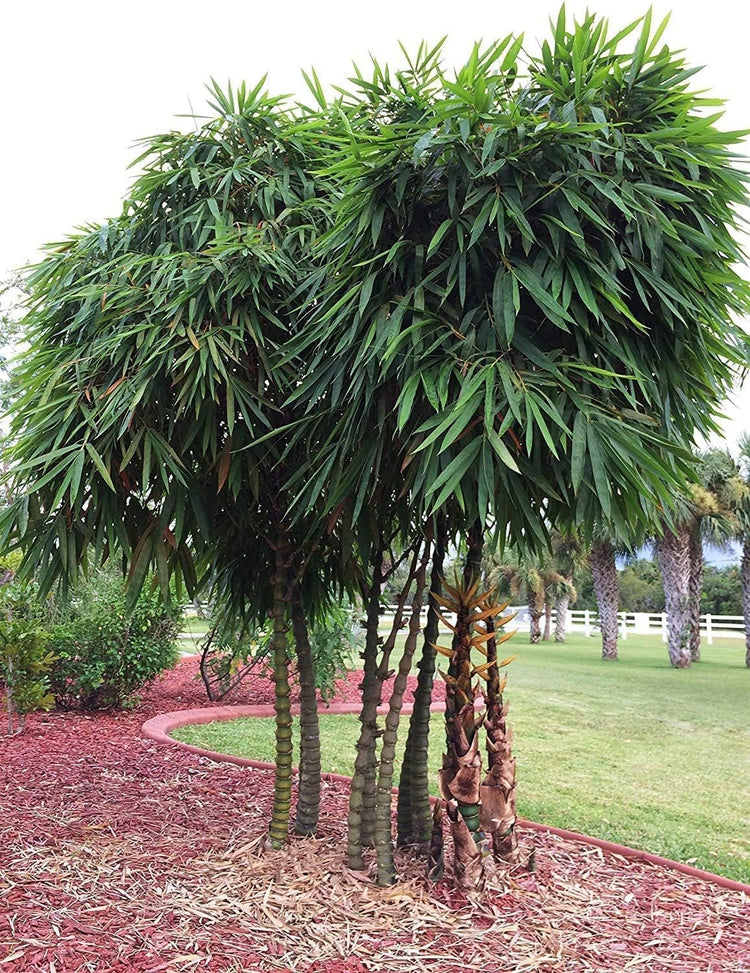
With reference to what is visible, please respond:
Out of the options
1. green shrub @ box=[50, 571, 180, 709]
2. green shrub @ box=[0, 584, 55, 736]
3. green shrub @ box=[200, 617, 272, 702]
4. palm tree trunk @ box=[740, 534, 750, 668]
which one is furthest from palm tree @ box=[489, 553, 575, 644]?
green shrub @ box=[0, 584, 55, 736]

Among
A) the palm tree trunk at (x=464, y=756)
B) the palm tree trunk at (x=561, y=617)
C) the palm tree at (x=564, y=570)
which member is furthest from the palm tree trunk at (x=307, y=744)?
the palm tree trunk at (x=561, y=617)

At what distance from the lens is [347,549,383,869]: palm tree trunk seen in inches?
145

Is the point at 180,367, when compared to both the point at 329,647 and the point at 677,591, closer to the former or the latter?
the point at 329,647

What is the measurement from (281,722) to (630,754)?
491cm

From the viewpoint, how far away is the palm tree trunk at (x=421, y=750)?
3789 millimetres

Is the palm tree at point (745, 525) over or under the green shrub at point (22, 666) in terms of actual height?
over

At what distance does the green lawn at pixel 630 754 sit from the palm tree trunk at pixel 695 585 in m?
2.88

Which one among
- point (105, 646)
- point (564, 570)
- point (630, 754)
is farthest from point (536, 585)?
point (105, 646)

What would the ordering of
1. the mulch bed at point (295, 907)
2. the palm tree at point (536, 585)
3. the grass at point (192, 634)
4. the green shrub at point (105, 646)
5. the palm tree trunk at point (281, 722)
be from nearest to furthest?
the mulch bed at point (295, 907) → the palm tree trunk at point (281, 722) → the green shrub at point (105, 646) → the grass at point (192, 634) → the palm tree at point (536, 585)

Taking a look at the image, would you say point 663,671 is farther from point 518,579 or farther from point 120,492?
point 120,492

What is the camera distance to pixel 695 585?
17.5m

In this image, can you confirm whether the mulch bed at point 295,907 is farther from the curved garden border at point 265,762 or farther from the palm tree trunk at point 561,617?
the palm tree trunk at point 561,617

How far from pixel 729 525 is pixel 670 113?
14626 millimetres

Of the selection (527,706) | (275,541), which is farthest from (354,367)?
(527,706)
